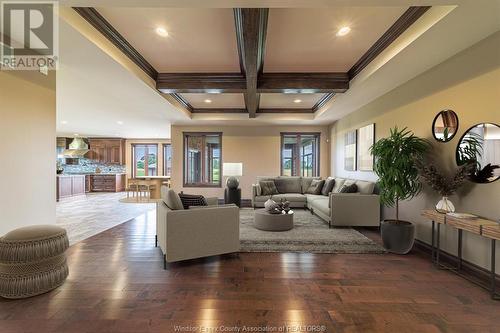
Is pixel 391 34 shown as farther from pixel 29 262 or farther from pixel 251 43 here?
pixel 29 262

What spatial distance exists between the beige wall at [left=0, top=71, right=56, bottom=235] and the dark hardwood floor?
0.87 metres

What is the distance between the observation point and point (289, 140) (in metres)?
7.69

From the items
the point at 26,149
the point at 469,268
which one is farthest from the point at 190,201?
the point at 469,268

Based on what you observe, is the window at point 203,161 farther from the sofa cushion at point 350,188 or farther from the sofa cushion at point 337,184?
Answer: the sofa cushion at point 350,188

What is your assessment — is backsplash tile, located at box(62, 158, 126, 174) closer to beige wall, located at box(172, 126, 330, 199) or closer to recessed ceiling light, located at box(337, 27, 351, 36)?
beige wall, located at box(172, 126, 330, 199)

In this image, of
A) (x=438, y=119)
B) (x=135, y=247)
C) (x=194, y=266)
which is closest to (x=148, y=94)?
(x=135, y=247)

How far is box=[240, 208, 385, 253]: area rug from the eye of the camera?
133 inches

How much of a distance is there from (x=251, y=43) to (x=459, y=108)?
2708mm

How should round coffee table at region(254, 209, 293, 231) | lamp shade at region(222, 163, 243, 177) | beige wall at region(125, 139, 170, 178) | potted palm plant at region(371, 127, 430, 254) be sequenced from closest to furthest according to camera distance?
1. potted palm plant at region(371, 127, 430, 254)
2. round coffee table at region(254, 209, 293, 231)
3. lamp shade at region(222, 163, 243, 177)
4. beige wall at region(125, 139, 170, 178)

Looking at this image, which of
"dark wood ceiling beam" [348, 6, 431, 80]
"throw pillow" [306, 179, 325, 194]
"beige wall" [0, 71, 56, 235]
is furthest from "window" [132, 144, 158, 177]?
"dark wood ceiling beam" [348, 6, 431, 80]

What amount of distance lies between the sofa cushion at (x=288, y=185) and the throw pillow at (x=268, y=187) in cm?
21

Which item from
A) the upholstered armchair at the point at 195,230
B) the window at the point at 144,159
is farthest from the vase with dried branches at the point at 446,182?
the window at the point at 144,159

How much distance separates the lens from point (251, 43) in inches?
106

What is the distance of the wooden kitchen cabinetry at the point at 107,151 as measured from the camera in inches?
439
